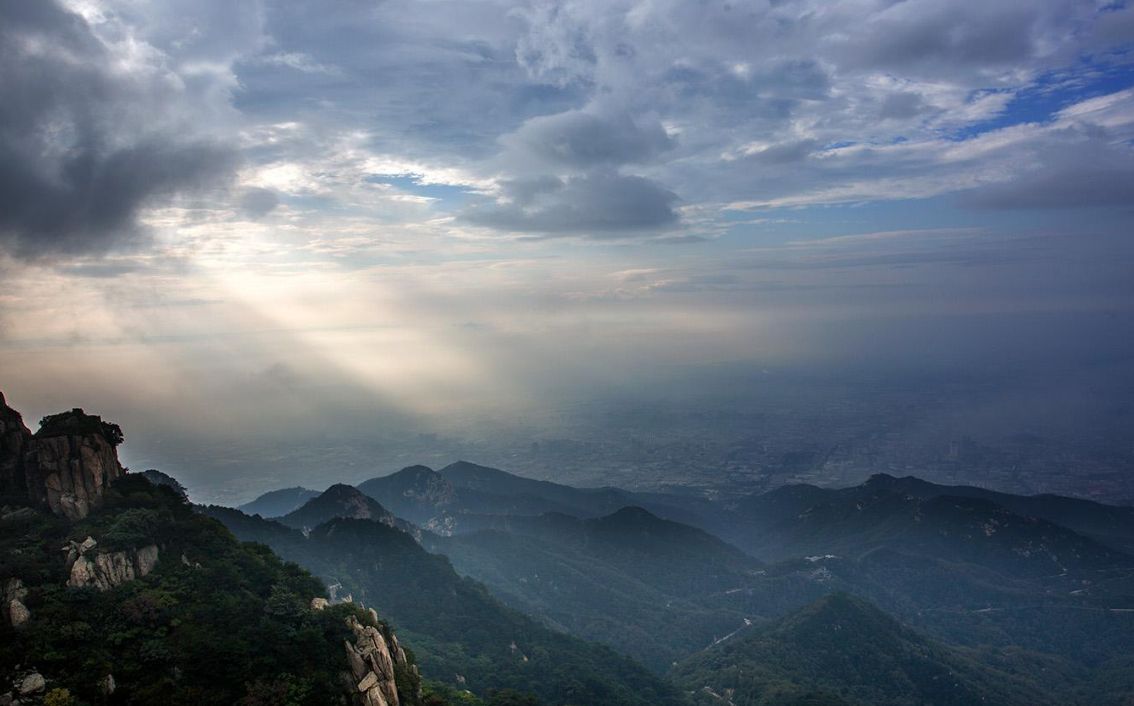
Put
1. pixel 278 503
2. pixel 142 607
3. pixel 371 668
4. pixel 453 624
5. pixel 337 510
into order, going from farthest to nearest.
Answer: pixel 278 503, pixel 337 510, pixel 453 624, pixel 371 668, pixel 142 607

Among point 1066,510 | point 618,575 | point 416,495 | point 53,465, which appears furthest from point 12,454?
point 1066,510

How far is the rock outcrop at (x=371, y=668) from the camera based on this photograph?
32.7 m

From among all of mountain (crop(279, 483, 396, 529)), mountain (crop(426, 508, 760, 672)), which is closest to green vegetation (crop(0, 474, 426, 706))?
mountain (crop(426, 508, 760, 672))

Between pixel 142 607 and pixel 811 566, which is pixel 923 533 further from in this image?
pixel 142 607

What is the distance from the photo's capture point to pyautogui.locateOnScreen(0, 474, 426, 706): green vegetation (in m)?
28.6

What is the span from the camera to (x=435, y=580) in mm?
86125

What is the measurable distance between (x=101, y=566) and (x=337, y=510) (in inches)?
3405

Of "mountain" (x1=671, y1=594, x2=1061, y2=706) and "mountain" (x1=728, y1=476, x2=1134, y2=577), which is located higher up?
"mountain" (x1=671, y1=594, x2=1061, y2=706)

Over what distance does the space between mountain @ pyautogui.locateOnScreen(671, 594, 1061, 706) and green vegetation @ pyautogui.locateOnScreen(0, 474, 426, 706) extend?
58.2m

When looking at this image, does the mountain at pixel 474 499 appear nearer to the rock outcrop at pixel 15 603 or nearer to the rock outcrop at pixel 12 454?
the rock outcrop at pixel 12 454

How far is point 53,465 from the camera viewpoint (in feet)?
135

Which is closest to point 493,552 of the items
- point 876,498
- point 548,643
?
point 548,643

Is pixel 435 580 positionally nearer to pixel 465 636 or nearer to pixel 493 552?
pixel 465 636

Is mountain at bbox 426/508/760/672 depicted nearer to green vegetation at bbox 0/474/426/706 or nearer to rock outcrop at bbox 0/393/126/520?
green vegetation at bbox 0/474/426/706
